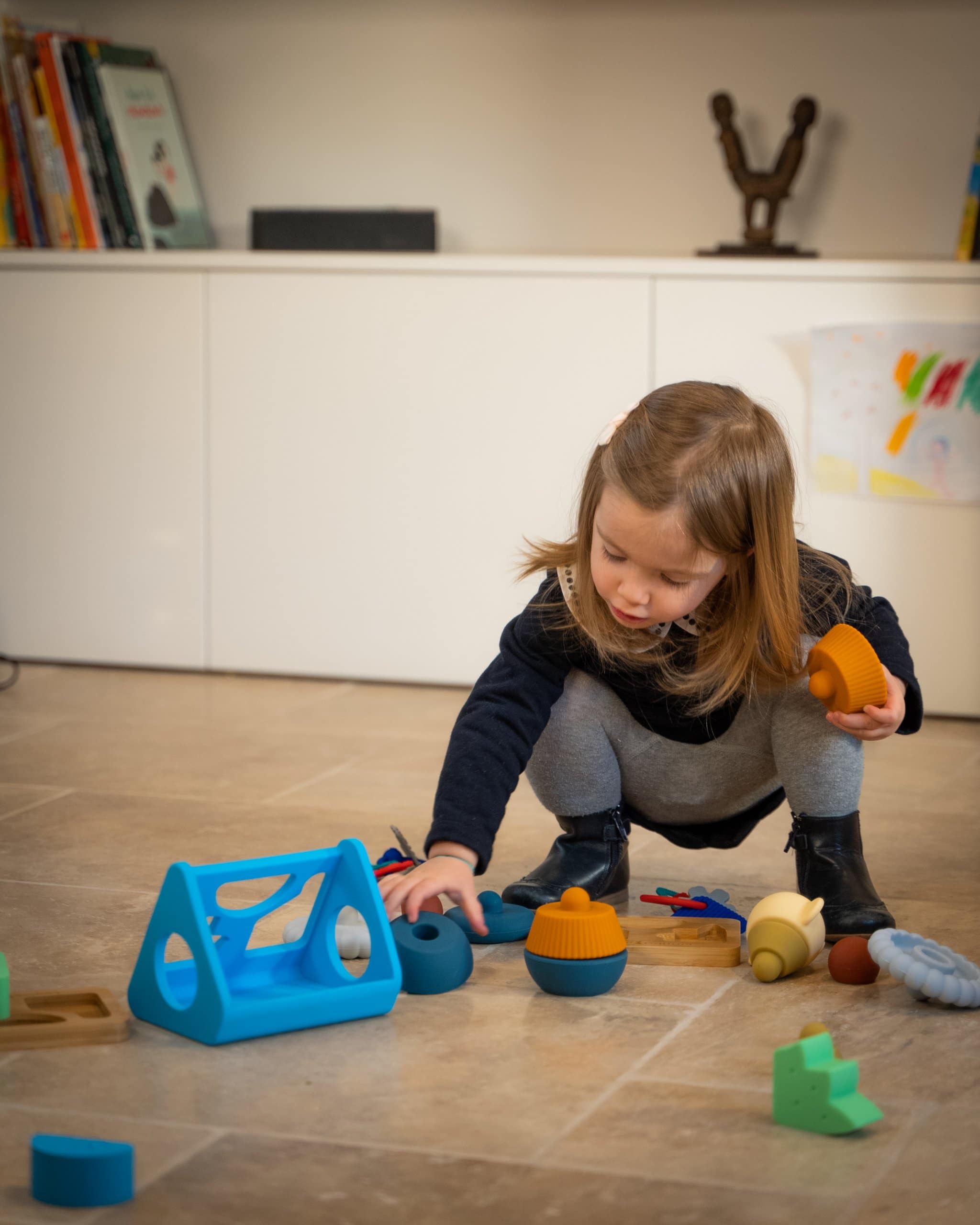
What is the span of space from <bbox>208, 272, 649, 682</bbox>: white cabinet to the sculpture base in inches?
6.1

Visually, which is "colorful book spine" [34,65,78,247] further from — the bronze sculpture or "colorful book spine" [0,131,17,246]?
the bronze sculpture

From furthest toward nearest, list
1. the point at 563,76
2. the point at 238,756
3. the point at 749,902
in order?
the point at 563,76
the point at 238,756
the point at 749,902

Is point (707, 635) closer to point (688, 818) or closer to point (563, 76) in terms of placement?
point (688, 818)

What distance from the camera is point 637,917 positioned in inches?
45.0

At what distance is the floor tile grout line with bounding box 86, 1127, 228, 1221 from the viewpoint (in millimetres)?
705

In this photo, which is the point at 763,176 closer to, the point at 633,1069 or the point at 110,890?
the point at 110,890

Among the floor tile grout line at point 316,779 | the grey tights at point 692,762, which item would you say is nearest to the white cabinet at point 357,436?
the floor tile grout line at point 316,779

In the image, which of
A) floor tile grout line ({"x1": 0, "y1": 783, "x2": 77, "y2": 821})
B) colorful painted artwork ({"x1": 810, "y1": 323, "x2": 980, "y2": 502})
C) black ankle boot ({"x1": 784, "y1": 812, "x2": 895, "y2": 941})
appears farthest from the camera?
colorful painted artwork ({"x1": 810, "y1": 323, "x2": 980, "y2": 502})

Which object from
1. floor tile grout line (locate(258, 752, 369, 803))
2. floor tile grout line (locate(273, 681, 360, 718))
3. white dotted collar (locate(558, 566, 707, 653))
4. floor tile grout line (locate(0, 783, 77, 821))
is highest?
white dotted collar (locate(558, 566, 707, 653))

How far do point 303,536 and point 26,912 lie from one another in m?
1.14

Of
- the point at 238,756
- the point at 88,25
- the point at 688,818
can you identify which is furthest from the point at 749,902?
the point at 88,25

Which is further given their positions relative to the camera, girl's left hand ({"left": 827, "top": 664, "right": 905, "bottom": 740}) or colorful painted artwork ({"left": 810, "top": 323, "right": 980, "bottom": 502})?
colorful painted artwork ({"left": 810, "top": 323, "right": 980, "bottom": 502})

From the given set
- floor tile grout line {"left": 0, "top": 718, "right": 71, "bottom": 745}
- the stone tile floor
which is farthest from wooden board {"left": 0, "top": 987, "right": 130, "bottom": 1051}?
floor tile grout line {"left": 0, "top": 718, "right": 71, "bottom": 745}

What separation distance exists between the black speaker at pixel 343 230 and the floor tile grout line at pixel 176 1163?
5.39 feet
